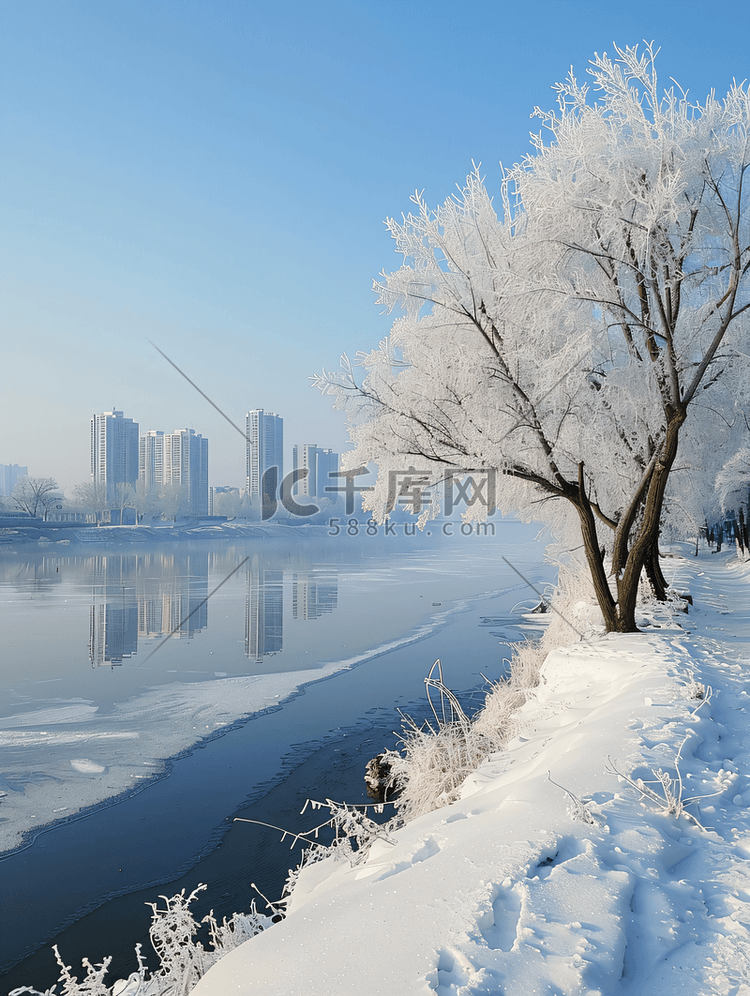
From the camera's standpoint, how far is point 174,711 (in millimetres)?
10758

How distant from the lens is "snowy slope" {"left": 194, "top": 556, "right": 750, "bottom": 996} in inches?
92.4

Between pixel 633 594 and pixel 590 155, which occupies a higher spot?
pixel 590 155

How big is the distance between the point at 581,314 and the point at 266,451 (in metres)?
69.6

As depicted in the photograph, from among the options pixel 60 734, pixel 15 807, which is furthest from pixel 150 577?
pixel 15 807

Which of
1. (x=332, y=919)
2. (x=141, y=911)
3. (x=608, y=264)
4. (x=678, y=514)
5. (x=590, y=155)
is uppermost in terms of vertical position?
(x=590, y=155)

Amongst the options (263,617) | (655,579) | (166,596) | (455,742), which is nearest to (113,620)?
(263,617)

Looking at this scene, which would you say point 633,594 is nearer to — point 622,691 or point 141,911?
point 622,691

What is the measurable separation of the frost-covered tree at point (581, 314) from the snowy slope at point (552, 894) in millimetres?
5158

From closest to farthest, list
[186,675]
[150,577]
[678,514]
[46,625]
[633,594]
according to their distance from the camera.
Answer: [633,594], [186,675], [678,514], [46,625], [150,577]

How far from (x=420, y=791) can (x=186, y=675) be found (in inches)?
312

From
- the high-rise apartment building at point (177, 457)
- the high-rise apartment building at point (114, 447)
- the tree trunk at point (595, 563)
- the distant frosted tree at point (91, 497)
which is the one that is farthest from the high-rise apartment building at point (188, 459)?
the tree trunk at point (595, 563)

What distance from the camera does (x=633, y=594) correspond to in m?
9.05

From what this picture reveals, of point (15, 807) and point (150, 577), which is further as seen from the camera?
point (150, 577)

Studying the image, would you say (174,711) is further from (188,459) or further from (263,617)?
(188,459)
